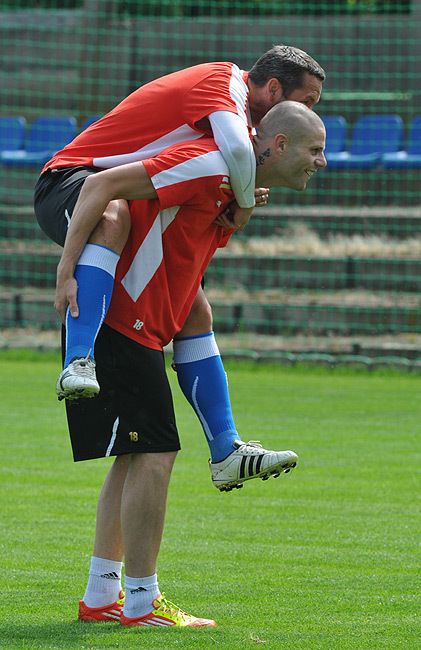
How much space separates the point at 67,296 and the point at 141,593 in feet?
3.08

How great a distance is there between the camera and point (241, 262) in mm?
15750

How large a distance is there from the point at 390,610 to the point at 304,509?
6.77ft

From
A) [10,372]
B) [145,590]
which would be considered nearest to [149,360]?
[145,590]

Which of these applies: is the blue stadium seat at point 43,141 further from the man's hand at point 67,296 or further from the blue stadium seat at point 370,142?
the man's hand at point 67,296

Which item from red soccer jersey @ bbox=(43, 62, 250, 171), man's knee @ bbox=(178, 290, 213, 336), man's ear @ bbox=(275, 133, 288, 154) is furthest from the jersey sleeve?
man's knee @ bbox=(178, 290, 213, 336)

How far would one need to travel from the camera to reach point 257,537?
577 cm

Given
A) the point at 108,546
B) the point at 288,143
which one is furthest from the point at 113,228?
the point at 108,546

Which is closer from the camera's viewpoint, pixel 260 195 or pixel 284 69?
pixel 284 69

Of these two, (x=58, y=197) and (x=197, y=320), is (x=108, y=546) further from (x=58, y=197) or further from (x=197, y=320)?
(x=58, y=197)

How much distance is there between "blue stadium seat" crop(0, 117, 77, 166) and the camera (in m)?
17.1

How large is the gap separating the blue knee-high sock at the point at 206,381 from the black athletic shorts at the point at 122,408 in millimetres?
423

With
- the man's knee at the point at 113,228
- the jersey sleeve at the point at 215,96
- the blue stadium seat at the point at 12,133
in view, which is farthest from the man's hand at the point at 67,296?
the blue stadium seat at the point at 12,133

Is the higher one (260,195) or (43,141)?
(260,195)

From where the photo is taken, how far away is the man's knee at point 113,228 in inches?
161
